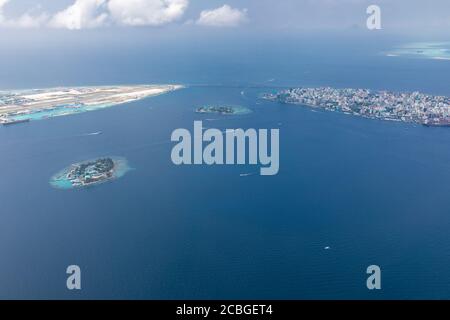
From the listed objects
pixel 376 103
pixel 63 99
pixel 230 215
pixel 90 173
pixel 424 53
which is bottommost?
pixel 230 215

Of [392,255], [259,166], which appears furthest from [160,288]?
[259,166]

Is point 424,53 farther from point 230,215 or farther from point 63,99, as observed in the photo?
point 230,215

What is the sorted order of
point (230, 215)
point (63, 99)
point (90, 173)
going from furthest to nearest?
point (63, 99), point (90, 173), point (230, 215)

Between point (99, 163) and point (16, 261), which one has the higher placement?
point (99, 163)

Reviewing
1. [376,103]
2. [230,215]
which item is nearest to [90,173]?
[230,215]

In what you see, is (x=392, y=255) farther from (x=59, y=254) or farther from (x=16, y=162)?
(x=16, y=162)

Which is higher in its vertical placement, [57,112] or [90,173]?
[57,112]

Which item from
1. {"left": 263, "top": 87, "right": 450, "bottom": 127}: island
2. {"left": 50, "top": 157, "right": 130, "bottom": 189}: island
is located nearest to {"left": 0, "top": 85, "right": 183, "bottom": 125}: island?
{"left": 50, "top": 157, "right": 130, "bottom": 189}: island
